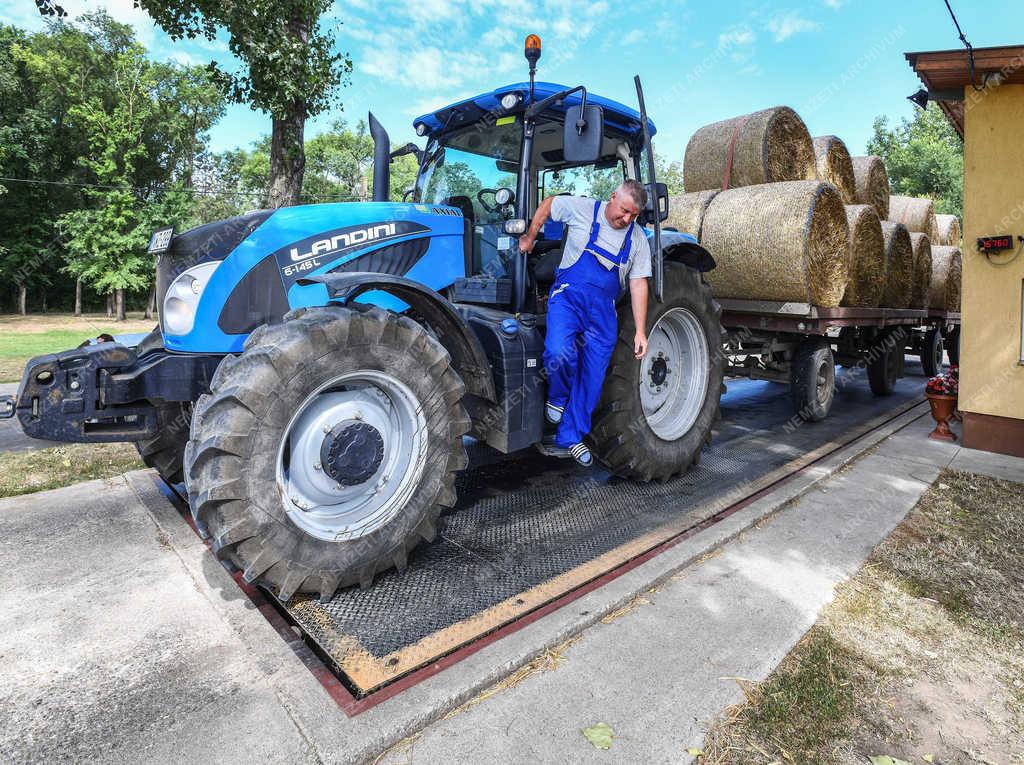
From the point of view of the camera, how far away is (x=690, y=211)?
604cm

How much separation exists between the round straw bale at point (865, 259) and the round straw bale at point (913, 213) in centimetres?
336

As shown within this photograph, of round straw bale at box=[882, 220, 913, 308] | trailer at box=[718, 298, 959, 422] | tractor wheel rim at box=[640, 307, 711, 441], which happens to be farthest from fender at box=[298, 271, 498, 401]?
round straw bale at box=[882, 220, 913, 308]

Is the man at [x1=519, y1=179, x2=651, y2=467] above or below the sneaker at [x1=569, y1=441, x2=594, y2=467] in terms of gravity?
above

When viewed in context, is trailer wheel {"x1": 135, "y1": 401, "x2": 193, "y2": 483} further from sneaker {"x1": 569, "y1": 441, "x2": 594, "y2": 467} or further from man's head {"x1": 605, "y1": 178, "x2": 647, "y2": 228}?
man's head {"x1": 605, "y1": 178, "x2": 647, "y2": 228}

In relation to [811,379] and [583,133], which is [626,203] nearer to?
[583,133]

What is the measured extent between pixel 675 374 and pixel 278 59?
27.9ft

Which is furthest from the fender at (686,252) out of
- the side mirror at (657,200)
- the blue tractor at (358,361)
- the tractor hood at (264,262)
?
the tractor hood at (264,262)

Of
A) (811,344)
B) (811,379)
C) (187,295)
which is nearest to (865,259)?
(811,344)

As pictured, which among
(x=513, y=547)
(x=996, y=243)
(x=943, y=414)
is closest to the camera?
(x=513, y=547)

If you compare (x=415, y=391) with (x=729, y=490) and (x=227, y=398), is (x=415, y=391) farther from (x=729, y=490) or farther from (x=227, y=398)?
(x=729, y=490)

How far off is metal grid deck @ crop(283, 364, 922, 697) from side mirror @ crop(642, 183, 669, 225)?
75.9 inches

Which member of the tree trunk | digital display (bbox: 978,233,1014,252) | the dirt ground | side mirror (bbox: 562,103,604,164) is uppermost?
the tree trunk

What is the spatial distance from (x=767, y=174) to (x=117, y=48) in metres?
35.7

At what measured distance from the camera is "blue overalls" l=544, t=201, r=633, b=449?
3.44 meters
